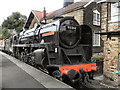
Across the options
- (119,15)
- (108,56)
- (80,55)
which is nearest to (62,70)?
(80,55)

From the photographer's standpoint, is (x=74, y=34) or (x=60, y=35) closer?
(x=60, y=35)

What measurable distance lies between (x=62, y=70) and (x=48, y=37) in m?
1.96

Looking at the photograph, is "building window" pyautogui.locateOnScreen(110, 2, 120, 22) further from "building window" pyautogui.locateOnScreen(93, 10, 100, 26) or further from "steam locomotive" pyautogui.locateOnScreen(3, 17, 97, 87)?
"building window" pyautogui.locateOnScreen(93, 10, 100, 26)

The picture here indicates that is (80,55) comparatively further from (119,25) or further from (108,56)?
(119,25)

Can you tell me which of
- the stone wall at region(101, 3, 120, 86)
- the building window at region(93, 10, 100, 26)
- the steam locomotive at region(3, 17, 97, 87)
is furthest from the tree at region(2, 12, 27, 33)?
the stone wall at region(101, 3, 120, 86)

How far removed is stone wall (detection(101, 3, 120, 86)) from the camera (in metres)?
5.65

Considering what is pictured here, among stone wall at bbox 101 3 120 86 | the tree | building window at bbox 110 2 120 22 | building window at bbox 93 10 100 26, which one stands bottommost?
stone wall at bbox 101 3 120 86

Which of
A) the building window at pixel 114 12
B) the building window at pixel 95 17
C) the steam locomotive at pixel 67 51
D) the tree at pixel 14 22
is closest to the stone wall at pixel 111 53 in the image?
the building window at pixel 114 12

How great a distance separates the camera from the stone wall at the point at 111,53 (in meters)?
5.65

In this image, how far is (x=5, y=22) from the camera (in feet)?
125

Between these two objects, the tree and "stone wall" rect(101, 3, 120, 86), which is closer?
"stone wall" rect(101, 3, 120, 86)

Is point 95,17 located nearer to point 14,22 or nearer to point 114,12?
point 114,12

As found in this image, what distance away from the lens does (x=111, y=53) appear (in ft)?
19.1

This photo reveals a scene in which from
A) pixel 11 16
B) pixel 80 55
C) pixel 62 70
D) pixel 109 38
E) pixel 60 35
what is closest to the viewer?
pixel 62 70
